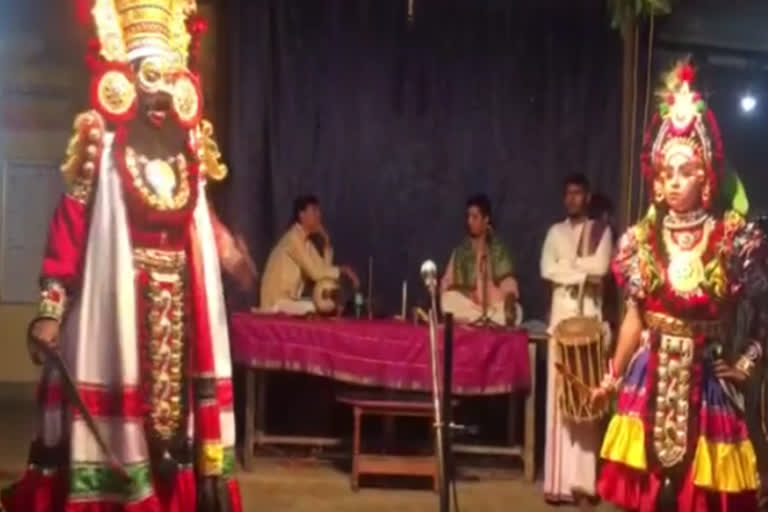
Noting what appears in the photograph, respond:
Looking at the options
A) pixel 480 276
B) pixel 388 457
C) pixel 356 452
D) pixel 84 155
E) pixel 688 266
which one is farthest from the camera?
pixel 480 276

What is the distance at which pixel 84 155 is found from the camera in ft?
16.4

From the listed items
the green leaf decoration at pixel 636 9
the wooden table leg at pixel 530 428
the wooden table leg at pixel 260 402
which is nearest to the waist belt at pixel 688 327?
the green leaf decoration at pixel 636 9

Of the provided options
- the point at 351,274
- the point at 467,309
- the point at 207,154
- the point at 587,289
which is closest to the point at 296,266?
the point at 351,274

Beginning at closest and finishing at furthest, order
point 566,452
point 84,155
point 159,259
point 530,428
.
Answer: point 84,155, point 159,259, point 566,452, point 530,428

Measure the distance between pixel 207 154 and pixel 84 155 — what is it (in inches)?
19.5

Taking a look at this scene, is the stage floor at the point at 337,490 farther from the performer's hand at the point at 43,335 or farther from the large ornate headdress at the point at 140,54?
the large ornate headdress at the point at 140,54

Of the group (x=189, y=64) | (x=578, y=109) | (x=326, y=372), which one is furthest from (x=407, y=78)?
(x=189, y=64)

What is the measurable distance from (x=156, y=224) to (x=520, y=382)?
3.02m

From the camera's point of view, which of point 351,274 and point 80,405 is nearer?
point 80,405

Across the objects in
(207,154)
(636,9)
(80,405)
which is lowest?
(80,405)

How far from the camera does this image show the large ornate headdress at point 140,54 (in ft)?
16.4

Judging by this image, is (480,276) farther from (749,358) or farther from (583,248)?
(749,358)

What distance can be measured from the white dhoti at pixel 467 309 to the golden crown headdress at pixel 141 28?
10.8 feet

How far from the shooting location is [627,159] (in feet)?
20.5
